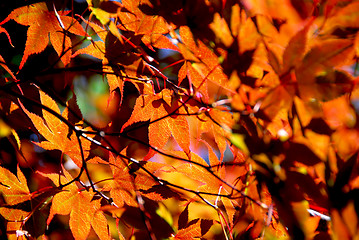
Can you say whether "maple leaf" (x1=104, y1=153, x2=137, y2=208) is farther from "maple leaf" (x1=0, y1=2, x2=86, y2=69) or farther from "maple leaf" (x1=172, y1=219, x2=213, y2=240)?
"maple leaf" (x1=0, y1=2, x2=86, y2=69)

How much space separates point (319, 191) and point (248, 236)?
0.26 m

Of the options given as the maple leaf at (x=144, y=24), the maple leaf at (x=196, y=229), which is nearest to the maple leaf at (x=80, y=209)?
the maple leaf at (x=196, y=229)

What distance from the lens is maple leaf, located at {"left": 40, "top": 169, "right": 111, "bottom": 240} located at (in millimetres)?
566

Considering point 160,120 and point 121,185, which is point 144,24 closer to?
point 160,120

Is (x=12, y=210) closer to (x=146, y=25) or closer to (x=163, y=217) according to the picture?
(x=163, y=217)


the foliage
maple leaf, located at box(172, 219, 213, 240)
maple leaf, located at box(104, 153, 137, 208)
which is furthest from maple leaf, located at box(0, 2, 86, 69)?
maple leaf, located at box(172, 219, 213, 240)

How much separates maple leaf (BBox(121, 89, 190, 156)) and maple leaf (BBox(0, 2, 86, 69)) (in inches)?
6.7

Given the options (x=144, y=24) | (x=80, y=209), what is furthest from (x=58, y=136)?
(x=144, y=24)

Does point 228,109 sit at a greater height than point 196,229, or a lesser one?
greater

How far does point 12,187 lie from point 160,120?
0.36 metres

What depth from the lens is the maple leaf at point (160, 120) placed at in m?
0.54

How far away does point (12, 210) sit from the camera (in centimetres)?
62

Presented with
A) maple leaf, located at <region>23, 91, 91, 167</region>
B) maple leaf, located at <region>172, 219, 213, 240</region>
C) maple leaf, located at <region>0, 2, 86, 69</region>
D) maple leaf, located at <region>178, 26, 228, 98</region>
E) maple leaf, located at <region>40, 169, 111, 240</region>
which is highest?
maple leaf, located at <region>0, 2, 86, 69</region>

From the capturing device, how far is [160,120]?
1.84 ft
